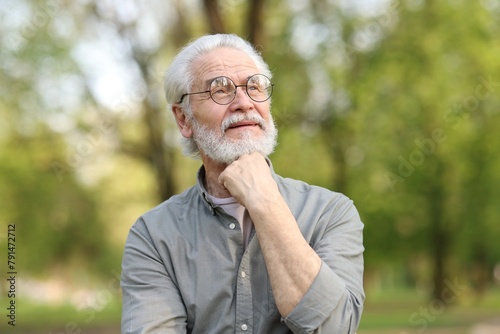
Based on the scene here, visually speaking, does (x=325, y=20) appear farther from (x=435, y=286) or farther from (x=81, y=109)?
(x=435, y=286)

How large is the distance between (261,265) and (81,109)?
49.1ft

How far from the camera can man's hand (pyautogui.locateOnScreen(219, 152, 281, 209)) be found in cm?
252

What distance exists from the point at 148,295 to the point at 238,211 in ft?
1.44

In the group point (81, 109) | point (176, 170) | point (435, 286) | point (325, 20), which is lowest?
point (435, 286)

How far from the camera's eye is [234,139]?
274cm

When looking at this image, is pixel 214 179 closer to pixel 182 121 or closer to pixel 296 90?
pixel 182 121

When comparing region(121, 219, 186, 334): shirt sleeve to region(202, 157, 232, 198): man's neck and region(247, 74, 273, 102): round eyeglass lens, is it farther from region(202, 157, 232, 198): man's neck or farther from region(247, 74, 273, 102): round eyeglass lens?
region(247, 74, 273, 102): round eyeglass lens

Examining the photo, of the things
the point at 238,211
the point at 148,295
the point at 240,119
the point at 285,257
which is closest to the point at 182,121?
the point at 240,119

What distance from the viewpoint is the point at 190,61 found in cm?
294

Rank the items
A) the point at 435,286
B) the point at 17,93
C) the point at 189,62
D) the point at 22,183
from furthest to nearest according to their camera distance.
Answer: the point at 435,286, the point at 22,183, the point at 17,93, the point at 189,62

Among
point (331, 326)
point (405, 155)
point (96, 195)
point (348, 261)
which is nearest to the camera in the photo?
point (331, 326)

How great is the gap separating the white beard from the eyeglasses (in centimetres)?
7

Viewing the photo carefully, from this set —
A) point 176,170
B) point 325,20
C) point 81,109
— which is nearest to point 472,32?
point 325,20

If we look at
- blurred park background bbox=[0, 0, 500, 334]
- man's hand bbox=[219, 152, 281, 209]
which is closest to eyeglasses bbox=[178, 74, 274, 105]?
man's hand bbox=[219, 152, 281, 209]
